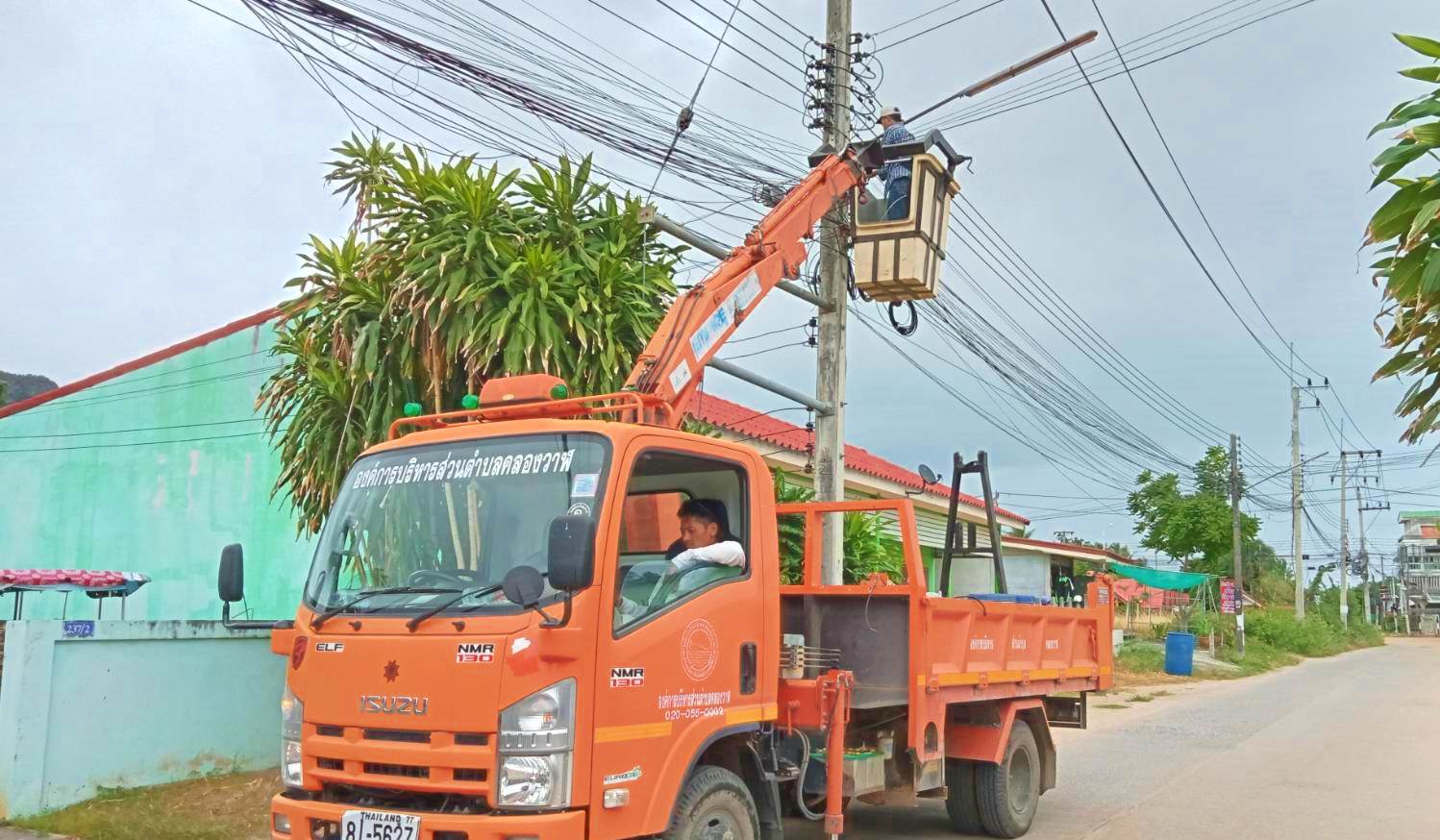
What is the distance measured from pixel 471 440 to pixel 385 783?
5.19 ft

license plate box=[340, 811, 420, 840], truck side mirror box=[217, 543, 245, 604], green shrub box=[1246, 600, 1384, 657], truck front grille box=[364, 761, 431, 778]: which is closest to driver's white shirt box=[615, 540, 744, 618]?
truck front grille box=[364, 761, 431, 778]

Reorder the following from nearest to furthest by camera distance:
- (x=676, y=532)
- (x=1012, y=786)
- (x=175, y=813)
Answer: (x=676, y=532), (x=175, y=813), (x=1012, y=786)

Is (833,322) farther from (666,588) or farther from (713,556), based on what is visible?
(666,588)

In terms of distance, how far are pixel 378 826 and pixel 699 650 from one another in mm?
1574

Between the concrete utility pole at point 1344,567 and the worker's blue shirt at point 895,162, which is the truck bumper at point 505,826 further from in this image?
the concrete utility pole at point 1344,567

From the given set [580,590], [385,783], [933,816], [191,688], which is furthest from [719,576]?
[191,688]

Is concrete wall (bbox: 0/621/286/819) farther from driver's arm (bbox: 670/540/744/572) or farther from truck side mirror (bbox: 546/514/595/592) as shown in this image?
truck side mirror (bbox: 546/514/595/592)

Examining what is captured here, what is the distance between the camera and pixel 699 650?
5.37m

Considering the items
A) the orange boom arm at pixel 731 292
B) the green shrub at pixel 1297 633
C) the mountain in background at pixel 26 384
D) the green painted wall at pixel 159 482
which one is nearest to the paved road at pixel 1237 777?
the orange boom arm at pixel 731 292

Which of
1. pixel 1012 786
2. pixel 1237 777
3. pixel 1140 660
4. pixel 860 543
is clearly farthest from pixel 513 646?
pixel 1140 660

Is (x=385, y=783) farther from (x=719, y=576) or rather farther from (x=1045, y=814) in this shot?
(x=1045, y=814)

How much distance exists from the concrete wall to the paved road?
4665 millimetres

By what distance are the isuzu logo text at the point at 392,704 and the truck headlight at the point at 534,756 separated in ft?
1.24

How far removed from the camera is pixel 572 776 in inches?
181
